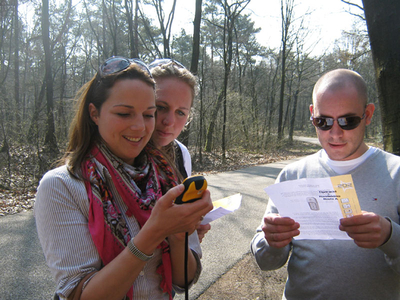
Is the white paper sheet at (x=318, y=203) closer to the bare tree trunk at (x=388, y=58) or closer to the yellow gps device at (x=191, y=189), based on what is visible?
the yellow gps device at (x=191, y=189)

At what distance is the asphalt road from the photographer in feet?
9.96

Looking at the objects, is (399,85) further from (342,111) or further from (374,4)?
(342,111)

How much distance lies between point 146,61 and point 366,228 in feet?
73.1

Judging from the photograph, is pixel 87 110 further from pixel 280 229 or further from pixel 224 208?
pixel 280 229

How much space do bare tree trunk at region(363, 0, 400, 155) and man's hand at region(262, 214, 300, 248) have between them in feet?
7.06

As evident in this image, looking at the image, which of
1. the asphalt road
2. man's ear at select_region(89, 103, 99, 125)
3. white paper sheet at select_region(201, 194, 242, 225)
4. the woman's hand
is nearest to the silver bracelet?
the woman's hand

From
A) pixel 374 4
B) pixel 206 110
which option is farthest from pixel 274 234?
pixel 206 110

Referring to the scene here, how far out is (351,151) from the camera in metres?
1.76

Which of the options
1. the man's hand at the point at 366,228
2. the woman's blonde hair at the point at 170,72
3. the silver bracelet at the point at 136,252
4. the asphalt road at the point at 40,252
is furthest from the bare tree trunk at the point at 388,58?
the silver bracelet at the point at 136,252

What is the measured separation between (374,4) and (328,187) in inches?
108

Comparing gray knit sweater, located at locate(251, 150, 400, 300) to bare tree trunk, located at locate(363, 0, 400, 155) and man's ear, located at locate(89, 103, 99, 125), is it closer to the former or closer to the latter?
man's ear, located at locate(89, 103, 99, 125)

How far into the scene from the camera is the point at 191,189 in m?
1.20

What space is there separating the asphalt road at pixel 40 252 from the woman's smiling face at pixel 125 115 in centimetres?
220

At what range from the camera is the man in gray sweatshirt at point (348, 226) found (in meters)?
1.45
